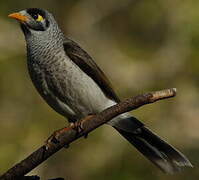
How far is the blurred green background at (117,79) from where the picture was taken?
7.91 metres

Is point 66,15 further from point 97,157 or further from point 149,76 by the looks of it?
point 97,157

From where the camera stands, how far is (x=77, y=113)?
6.77 meters

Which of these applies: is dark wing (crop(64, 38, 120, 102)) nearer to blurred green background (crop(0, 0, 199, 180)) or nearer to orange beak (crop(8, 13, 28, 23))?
A: orange beak (crop(8, 13, 28, 23))

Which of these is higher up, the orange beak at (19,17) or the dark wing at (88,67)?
the orange beak at (19,17)

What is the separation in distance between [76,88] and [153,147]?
96 cm

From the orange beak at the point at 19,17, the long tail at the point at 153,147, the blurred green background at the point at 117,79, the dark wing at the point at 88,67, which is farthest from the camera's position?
the blurred green background at the point at 117,79

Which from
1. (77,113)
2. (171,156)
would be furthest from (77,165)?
(171,156)

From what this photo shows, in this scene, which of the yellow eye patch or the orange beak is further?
the yellow eye patch

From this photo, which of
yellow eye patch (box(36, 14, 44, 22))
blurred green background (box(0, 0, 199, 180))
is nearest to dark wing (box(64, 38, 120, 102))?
yellow eye patch (box(36, 14, 44, 22))

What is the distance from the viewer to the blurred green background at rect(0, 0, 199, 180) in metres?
7.91

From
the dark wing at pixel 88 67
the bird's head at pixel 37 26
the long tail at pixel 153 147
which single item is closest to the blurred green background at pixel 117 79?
the long tail at pixel 153 147

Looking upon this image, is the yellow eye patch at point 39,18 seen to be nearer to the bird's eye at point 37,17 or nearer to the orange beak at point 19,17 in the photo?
the bird's eye at point 37,17

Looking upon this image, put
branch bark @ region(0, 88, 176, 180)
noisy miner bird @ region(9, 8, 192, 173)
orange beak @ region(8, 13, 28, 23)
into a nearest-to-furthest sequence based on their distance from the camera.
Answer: branch bark @ region(0, 88, 176, 180) < noisy miner bird @ region(9, 8, 192, 173) < orange beak @ region(8, 13, 28, 23)

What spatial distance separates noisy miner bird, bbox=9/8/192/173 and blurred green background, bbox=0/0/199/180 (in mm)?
923
